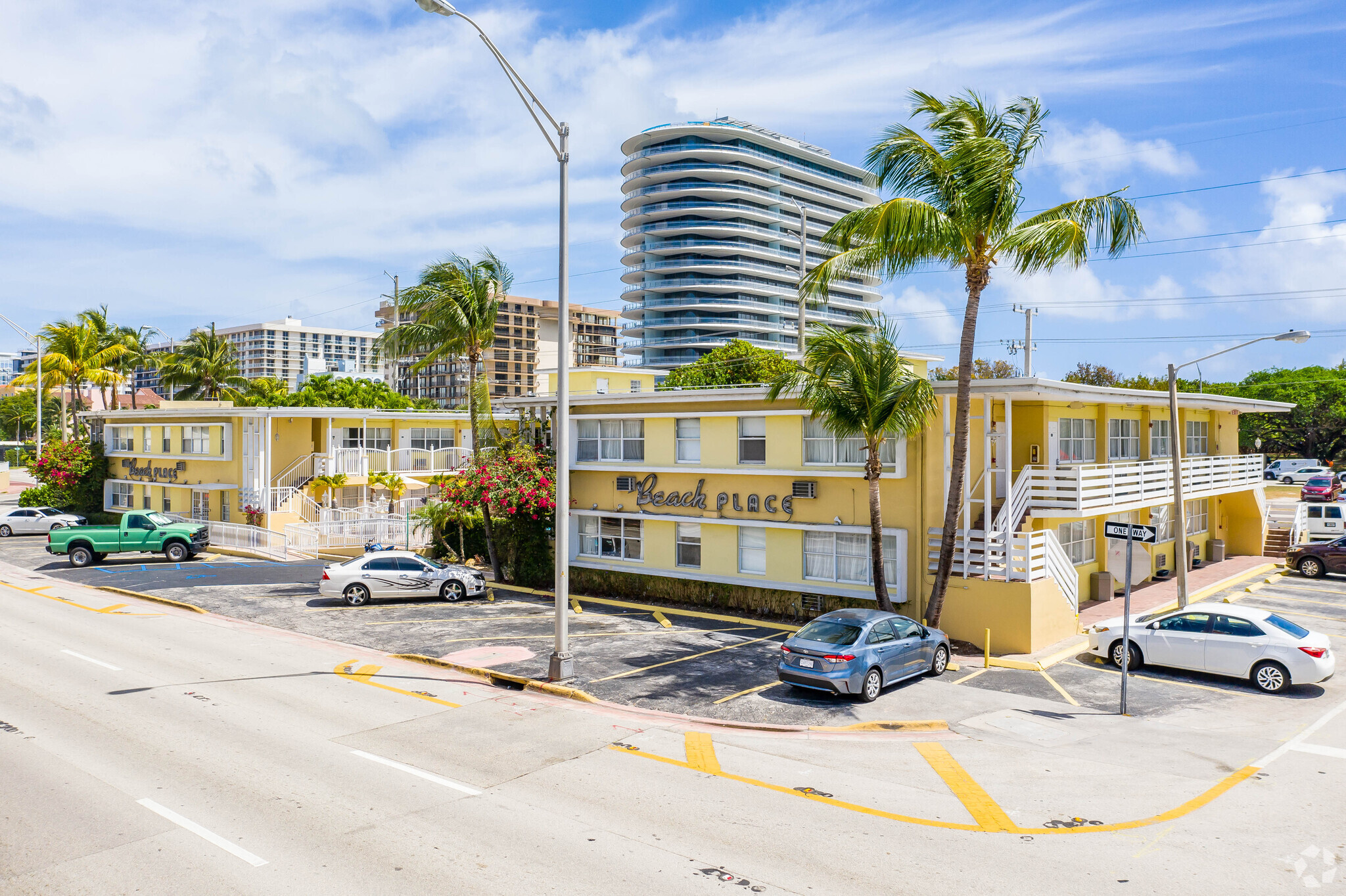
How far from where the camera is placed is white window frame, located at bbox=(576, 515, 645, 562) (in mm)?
28828

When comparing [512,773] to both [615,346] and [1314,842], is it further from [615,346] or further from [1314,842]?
[615,346]

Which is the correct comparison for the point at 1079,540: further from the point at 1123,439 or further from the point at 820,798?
the point at 820,798

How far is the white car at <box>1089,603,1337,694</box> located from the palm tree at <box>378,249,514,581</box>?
769 inches

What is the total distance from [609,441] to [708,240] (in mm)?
113290

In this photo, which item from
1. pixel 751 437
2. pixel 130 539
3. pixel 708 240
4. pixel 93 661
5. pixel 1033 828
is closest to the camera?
pixel 1033 828

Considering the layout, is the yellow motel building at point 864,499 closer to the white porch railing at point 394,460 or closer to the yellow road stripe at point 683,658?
the yellow road stripe at point 683,658

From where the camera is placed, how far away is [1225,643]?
1803cm

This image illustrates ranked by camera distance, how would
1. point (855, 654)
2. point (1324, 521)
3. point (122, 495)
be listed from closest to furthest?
point (855, 654) → point (1324, 521) → point (122, 495)

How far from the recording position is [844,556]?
79.7 feet

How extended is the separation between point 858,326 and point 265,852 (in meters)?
15.7

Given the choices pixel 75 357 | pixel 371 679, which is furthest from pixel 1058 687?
pixel 75 357

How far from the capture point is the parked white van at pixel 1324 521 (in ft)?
125

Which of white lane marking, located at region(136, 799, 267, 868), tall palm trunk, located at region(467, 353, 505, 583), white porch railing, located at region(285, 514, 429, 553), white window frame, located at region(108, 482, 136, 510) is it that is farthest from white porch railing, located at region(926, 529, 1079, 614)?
white window frame, located at region(108, 482, 136, 510)

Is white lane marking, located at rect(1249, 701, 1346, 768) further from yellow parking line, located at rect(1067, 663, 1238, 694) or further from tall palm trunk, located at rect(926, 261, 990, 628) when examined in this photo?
tall palm trunk, located at rect(926, 261, 990, 628)
